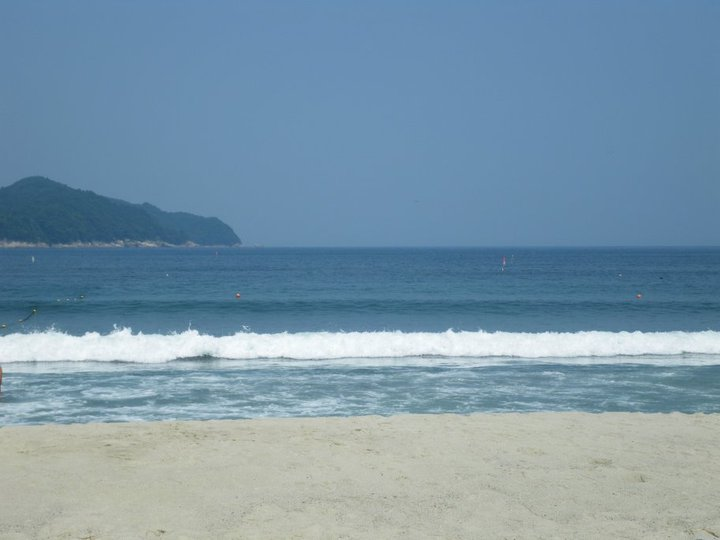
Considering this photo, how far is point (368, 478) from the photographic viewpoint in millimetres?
8062

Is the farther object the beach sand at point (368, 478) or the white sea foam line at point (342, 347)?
the white sea foam line at point (342, 347)

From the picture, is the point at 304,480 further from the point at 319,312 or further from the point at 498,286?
the point at 498,286

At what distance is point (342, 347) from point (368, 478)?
11659 millimetres

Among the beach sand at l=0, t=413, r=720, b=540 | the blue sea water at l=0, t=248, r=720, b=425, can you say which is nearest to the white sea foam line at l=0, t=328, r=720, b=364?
the blue sea water at l=0, t=248, r=720, b=425

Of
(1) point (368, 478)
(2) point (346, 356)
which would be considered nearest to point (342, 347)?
(2) point (346, 356)

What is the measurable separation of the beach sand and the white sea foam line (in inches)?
331

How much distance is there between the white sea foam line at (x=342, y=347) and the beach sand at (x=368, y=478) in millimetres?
8413

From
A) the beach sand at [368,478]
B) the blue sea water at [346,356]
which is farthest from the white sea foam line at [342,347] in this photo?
the beach sand at [368,478]

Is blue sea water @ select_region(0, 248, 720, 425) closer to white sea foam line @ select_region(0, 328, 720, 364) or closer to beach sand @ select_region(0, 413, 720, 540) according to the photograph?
white sea foam line @ select_region(0, 328, 720, 364)

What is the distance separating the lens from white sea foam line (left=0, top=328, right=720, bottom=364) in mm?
18656

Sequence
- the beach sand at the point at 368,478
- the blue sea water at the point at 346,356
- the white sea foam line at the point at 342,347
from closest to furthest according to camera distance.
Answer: the beach sand at the point at 368,478 → the blue sea water at the point at 346,356 → the white sea foam line at the point at 342,347

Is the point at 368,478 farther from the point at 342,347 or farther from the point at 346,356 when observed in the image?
the point at 342,347

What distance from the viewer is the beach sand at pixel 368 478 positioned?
6621mm

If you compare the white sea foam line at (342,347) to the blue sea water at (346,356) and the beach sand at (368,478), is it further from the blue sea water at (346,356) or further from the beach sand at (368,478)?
the beach sand at (368,478)
